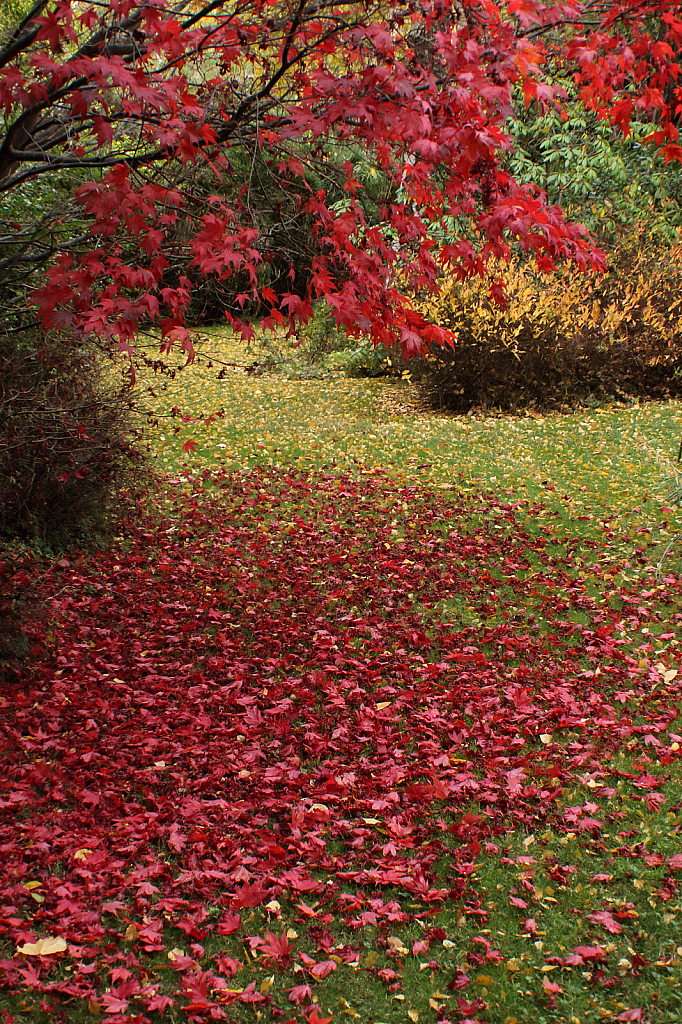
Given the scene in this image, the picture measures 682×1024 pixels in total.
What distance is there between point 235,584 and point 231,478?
329 cm

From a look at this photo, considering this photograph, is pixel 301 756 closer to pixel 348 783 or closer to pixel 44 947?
pixel 348 783

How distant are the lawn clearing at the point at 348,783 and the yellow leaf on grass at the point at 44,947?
12mm

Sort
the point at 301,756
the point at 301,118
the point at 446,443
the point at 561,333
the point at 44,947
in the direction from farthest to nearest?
the point at 561,333 → the point at 446,443 → the point at 301,756 → the point at 301,118 → the point at 44,947

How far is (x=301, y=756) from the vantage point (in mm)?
4570

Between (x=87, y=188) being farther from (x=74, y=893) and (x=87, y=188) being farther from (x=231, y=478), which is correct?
(x=231, y=478)

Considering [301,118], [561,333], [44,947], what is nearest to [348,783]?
[44,947]

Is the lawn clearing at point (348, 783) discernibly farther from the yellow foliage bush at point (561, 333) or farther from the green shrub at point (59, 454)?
the yellow foliage bush at point (561, 333)

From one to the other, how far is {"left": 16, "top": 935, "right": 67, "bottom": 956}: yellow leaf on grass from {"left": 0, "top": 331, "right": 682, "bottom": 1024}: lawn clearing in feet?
0.04

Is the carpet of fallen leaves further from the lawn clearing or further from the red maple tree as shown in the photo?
the red maple tree

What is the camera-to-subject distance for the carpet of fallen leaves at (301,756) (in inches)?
125

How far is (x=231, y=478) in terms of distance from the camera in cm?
991

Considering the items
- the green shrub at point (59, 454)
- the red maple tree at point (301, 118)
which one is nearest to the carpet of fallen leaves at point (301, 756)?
the green shrub at point (59, 454)

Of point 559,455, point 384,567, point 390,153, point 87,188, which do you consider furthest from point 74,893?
point 559,455

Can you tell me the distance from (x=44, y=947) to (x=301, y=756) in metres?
1.72
